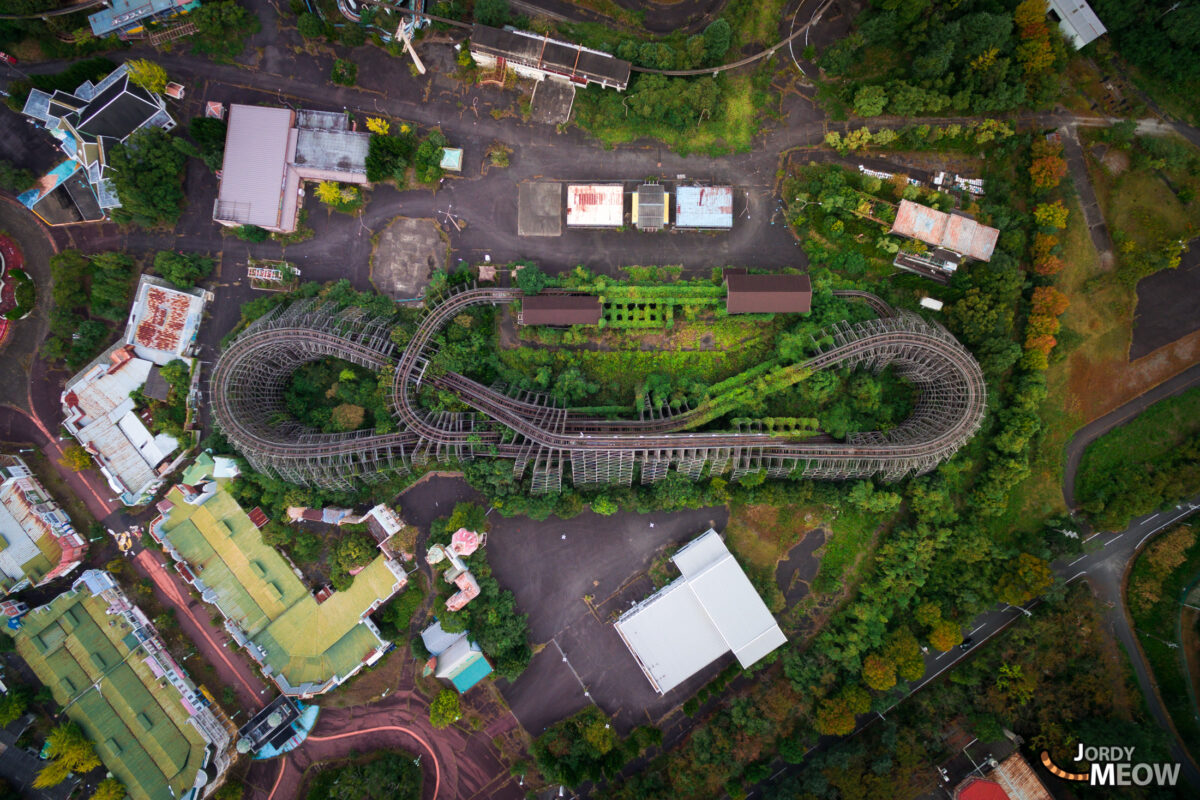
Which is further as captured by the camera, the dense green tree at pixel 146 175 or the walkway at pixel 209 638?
the walkway at pixel 209 638

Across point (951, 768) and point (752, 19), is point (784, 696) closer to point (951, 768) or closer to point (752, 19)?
point (951, 768)

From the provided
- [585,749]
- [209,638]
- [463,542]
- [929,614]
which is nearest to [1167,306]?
[929,614]

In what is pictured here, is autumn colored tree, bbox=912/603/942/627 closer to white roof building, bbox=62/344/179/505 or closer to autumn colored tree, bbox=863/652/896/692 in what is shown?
autumn colored tree, bbox=863/652/896/692

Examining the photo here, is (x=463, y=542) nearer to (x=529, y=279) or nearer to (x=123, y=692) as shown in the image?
(x=529, y=279)

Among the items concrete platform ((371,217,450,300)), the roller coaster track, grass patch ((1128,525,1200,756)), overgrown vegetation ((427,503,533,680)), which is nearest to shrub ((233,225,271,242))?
the roller coaster track

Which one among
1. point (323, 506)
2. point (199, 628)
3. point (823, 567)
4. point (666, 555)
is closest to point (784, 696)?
point (823, 567)

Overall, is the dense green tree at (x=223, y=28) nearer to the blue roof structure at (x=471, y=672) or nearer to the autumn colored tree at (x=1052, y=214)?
the blue roof structure at (x=471, y=672)

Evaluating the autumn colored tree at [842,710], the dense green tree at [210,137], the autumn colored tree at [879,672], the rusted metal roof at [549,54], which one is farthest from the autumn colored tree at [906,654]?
the dense green tree at [210,137]
